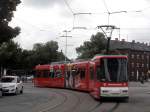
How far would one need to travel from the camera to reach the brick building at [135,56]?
136 meters

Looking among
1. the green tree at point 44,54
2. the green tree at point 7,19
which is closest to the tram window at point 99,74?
the green tree at point 7,19

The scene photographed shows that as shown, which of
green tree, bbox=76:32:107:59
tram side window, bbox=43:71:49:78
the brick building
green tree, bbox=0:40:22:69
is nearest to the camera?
tram side window, bbox=43:71:49:78

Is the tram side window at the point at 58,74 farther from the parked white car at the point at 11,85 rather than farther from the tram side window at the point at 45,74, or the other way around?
the parked white car at the point at 11,85

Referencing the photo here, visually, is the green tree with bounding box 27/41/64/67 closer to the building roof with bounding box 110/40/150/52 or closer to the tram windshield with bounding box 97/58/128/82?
the building roof with bounding box 110/40/150/52

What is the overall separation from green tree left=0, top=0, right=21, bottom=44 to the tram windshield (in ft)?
24.4

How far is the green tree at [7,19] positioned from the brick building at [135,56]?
10315cm

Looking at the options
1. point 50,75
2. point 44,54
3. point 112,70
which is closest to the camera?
point 112,70

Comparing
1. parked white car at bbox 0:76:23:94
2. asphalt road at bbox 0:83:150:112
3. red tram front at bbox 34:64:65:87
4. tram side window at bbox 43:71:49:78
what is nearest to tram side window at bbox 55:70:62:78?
red tram front at bbox 34:64:65:87

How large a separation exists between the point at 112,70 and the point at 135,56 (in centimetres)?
11150

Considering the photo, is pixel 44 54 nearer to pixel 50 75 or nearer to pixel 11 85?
pixel 50 75

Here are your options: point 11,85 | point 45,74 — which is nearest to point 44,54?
point 45,74

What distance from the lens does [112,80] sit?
1081 inches

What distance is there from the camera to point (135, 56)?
453 feet

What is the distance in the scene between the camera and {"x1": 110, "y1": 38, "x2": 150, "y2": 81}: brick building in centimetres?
13612
